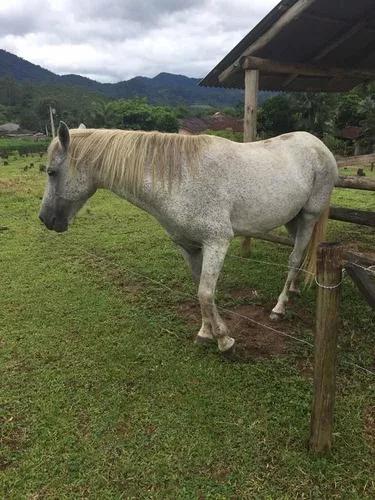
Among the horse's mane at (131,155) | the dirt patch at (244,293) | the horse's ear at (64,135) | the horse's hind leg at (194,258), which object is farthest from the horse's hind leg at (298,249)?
the horse's ear at (64,135)

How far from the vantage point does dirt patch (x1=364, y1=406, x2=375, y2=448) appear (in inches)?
102

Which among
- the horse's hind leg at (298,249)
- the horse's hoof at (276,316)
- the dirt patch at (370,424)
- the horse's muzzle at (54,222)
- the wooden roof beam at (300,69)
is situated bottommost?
the horse's hoof at (276,316)

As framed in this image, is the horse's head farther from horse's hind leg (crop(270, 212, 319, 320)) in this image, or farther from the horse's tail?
the horse's tail

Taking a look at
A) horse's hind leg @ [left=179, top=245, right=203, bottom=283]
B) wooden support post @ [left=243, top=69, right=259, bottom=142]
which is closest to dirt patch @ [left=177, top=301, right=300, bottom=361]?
horse's hind leg @ [left=179, top=245, right=203, bottom=283]

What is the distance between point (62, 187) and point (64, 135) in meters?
0.44

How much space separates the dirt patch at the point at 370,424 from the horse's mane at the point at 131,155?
7.11 feet

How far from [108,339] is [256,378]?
150 centimetres

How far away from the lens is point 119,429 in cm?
275

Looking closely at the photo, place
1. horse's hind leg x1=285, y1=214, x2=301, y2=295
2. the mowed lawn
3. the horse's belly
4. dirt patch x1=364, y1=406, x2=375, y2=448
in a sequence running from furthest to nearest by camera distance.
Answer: horse's hind leg x1=285, y1=214, x2=301, y2=295 < the horse's belly < dirt patch x1=364, y1=406, x2=375, y2=448 < the mowed lawn

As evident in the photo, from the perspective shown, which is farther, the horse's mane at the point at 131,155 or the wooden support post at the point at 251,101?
the wooden support post at the point at 251,101

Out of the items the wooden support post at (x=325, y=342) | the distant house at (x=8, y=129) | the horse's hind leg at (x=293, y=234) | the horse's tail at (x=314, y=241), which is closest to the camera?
the wooden support post at (x=325, y=342)

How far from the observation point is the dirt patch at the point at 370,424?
259 cm

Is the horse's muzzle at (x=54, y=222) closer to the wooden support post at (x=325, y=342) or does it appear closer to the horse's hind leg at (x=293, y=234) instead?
the wooden support post at (x=325, y=342)

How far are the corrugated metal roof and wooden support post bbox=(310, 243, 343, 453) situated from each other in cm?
335
